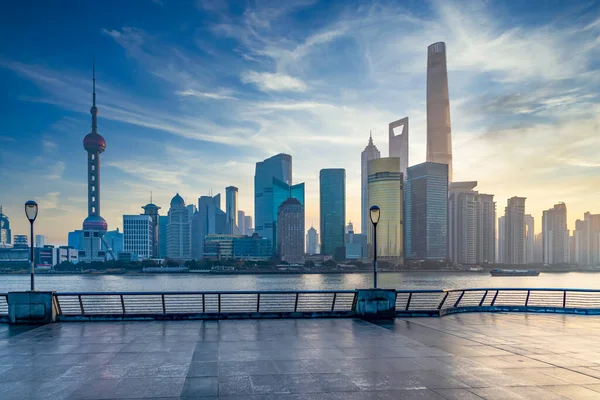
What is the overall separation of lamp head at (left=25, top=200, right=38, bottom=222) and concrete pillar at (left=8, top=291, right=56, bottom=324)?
3168 mm

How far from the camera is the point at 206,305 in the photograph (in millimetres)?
55594

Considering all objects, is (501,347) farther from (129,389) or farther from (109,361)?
(109,361)

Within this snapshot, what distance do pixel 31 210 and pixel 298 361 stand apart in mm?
13032

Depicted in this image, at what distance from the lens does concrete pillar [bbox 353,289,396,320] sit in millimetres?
16297

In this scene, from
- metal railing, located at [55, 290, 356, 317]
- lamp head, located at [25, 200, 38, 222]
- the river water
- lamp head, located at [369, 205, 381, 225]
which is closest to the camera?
metal railing, located at [55, 290, 356, 317]

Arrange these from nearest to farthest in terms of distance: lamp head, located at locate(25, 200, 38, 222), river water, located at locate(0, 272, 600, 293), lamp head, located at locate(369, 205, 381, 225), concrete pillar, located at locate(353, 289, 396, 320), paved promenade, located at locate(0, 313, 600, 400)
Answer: paved promenade, located at locate(0, 313, 600, 400) → lamp head, located at locate(25, 200, 38, 222) → concrete pillar, located at locate(353, 289, 396, 320) → lamp head, located at locate(369, 205, 381, 225) → river water, located at locate(0, 272, 600, 293)

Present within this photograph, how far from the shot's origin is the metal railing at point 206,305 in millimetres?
15672

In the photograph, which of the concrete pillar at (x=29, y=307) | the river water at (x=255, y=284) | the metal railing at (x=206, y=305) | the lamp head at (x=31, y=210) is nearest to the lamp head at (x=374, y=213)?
the metal railing at (x=206, y=305)

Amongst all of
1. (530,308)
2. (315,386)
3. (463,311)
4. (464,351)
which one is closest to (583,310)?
(530,308)

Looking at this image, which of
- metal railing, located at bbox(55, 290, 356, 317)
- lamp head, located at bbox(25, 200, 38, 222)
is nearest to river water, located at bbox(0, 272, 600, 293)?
metal railing, located at bbox(55, 290, 356, 317)

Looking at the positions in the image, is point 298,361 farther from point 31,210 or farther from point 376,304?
point 31,210

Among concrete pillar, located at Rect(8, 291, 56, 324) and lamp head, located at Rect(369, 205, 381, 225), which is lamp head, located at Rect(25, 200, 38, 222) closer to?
concrete pillar, located at Rect(8, 291, 56, 324)

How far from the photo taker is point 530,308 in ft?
62.1

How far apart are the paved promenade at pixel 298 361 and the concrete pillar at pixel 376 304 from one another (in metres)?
1.41
